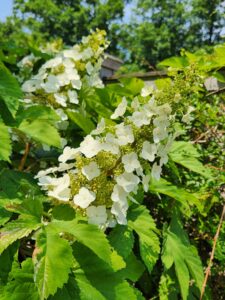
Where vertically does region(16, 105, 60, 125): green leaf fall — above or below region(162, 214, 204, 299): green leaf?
above

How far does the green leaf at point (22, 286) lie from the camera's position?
108 centimetres

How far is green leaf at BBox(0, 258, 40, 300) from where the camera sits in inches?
42.7

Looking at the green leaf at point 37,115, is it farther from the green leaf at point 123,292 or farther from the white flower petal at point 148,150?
the green leaf at point 123,292

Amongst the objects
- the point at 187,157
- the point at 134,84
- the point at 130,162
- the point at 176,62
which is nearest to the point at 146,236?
the point at 130,162

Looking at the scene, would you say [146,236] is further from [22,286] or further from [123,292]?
[22,286]

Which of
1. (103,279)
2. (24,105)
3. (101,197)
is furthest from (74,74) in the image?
(103,279)

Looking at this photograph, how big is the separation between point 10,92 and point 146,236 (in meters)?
0.60

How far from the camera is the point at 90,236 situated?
3.59 feet

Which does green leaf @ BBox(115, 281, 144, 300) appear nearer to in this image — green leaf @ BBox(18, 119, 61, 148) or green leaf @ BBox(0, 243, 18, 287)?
green leaf @ BBox(0, 243, 18, 287)

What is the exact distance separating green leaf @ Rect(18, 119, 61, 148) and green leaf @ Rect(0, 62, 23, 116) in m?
0.10

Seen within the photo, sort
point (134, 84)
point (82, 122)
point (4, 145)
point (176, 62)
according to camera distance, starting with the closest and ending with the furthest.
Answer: point (4, 145), point (82, 122), point (176, 62), point (134, 84)

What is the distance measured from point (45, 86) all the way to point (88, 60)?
0.96 feet

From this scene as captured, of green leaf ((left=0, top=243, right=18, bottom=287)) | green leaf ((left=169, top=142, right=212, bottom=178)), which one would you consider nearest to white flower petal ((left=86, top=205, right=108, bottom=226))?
green leaf ((left=0, top=243, right=18, bottom=287))

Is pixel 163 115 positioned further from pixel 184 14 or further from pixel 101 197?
pixel 184 14
